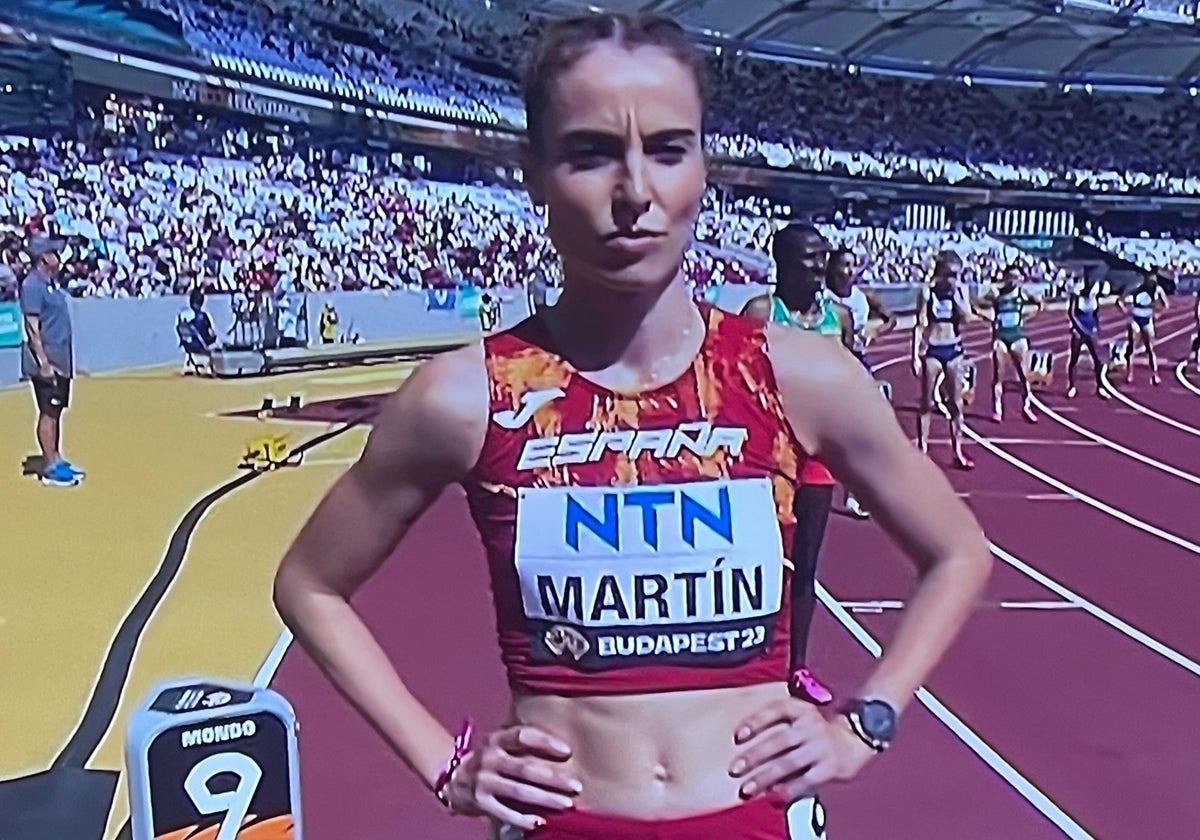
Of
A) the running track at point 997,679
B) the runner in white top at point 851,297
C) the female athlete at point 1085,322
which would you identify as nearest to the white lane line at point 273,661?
the running track at point 997,679

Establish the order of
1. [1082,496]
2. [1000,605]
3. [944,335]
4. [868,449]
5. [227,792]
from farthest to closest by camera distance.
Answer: [1082,496] < [944,335] < [1000,605] < [227,792] < [868,449]

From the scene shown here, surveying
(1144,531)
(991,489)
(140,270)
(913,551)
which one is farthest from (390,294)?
(913,551)

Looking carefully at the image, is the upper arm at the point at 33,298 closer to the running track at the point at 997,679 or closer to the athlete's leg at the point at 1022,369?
the running track at the point at 997,679

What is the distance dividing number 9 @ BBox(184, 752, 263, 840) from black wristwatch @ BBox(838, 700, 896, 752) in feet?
3.09

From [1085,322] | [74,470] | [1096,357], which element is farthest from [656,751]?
[1096,357]

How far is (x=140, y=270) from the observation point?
16625 mm

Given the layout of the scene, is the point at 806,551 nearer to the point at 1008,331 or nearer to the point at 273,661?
the point at 273,661

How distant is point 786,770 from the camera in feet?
4.18

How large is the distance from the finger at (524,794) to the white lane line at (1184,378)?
1381cm

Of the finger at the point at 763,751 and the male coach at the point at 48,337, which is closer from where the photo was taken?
the finger at the point at 763,751

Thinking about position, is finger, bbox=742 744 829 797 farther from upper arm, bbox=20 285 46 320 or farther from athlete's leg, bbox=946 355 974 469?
upper arm, bbox=20 285 46 320

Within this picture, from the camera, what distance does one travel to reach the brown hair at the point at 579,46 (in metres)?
1.29

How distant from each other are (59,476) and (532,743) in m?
7.44

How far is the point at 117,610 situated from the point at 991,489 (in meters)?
5.33
